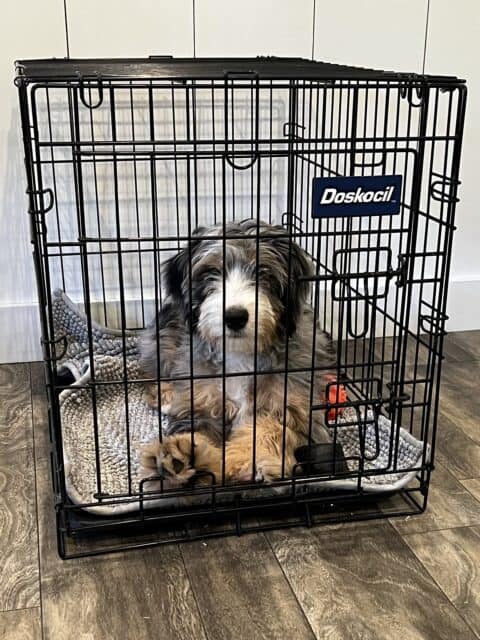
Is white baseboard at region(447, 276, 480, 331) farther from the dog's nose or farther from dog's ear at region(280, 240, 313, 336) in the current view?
the dog's nose

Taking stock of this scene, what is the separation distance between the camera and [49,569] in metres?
1.62

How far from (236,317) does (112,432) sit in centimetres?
54

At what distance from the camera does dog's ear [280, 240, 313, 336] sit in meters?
1.84

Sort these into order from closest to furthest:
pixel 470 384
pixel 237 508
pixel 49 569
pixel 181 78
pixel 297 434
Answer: pixel 181 78
pixel 49 569
pixel 237 508
pixel 297 434
pixel 470 384

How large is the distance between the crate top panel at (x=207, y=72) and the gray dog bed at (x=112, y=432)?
1.75ft

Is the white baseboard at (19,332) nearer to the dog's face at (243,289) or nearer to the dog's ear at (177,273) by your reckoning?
the dog's ear at (177,273)

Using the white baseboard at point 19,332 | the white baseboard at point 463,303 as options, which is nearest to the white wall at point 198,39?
the white baseboard at point 19,332

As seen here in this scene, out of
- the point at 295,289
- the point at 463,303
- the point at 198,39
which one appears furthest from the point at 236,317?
the point at 463,303

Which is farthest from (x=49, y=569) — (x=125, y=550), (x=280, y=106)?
(x=280, y=106)

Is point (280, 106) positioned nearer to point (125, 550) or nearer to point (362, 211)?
point (362, 211)

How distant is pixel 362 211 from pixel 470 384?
1192 millimetres

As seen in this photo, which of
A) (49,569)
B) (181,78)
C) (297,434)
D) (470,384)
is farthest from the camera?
(470,384)

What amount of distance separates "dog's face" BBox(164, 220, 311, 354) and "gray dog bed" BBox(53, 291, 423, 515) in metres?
0.22

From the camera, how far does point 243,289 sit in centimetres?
179
